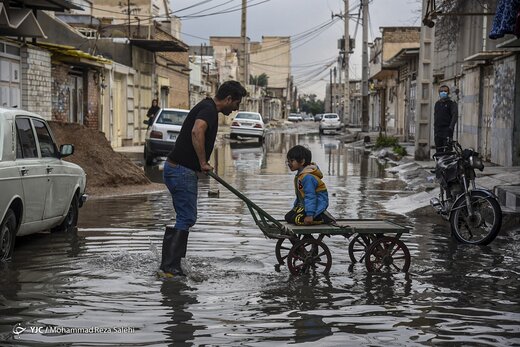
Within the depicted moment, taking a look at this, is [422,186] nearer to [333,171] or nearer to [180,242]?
[333,171]

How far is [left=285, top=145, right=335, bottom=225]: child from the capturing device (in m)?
7.66

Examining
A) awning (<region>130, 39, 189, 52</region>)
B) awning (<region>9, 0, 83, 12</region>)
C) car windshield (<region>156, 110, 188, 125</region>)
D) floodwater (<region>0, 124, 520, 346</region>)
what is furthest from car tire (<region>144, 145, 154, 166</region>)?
floodwater (<region>0, 124, 520, 346</region>)

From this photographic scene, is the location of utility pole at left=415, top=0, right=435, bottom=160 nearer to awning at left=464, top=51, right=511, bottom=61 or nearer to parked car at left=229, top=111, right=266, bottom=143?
awning at left=464, top=51, right=511, bottom=61

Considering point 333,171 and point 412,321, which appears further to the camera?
point 333,171

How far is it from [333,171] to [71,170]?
1299 centimetres

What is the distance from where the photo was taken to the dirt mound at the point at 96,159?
53.8 feet

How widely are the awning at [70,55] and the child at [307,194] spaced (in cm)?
1636

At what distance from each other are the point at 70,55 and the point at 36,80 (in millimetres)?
2371

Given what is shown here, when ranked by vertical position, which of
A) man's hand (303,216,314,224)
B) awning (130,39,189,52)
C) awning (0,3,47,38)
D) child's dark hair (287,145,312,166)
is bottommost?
man's hand (303,216,314,224)

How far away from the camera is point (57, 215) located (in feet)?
32.0

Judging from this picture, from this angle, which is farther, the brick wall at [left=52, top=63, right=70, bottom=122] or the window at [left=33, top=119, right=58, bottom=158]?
the brick wall at [left=52, top=63, right=70, bottom=122]

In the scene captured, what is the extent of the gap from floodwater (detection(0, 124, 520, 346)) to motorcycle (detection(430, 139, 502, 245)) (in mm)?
231

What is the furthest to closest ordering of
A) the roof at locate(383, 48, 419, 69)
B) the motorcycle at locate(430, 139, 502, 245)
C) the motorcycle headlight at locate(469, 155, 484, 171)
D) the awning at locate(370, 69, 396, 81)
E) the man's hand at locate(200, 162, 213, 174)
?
the awning at locate(370, 69, 396, 81), the roof at locate(383, 48, 419, 69), the motorcycle headlight at locate(469, 155, 484, 171), the motorcycle at locate(430, 139, 502, 245), the man's hand at locate(200, 162, 213, 174)

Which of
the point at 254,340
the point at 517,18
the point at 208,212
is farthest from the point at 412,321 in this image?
the point at 517,18
